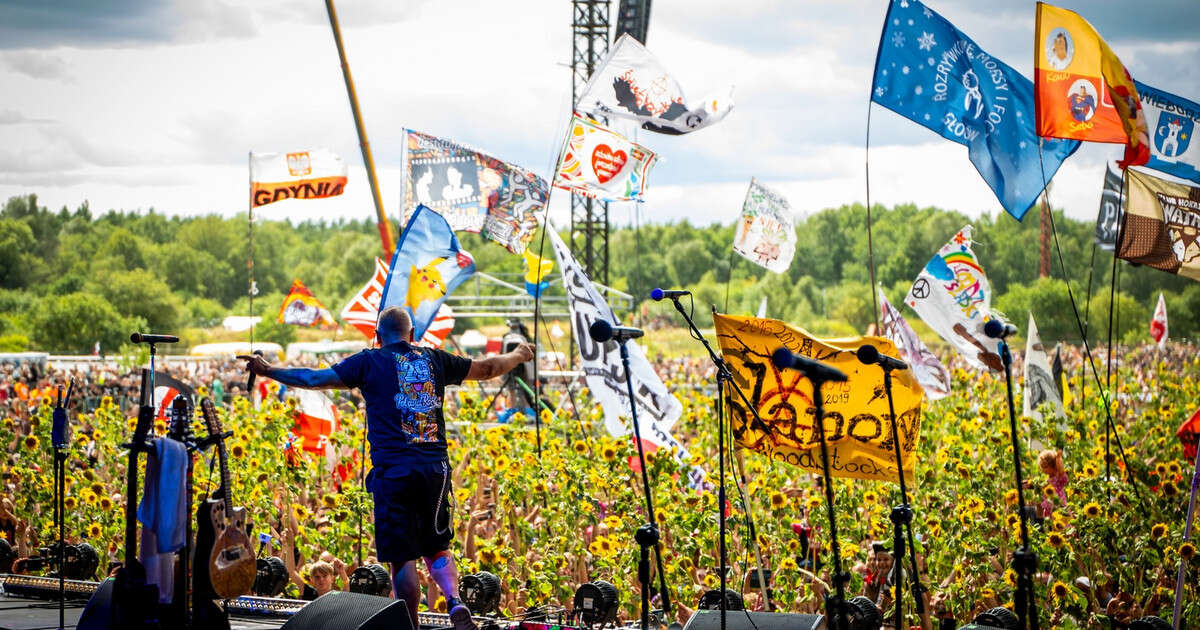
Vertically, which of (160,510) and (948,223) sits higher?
(948,223)

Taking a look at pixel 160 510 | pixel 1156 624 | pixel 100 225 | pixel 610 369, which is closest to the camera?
pixel 160 510

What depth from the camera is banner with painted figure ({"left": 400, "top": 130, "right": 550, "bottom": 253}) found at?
979 centimetres

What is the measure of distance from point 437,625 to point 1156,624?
318 centimetres

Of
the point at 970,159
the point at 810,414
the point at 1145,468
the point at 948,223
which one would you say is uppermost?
the point at 948,223

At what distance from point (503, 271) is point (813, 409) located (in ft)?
261

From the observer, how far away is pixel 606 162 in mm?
9336

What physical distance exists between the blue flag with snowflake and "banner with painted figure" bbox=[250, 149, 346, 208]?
5894 mm

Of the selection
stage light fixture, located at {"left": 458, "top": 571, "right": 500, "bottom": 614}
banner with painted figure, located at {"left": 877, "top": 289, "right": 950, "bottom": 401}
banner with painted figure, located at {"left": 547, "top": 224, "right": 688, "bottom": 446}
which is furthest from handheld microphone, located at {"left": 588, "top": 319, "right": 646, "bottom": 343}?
banner with painted figure, located at {"left": 877, "top": 289, "right": 950, "bottom": 401}

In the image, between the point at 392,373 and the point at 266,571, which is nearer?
the point at 392,373

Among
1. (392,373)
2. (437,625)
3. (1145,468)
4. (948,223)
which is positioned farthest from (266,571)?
(948,223)

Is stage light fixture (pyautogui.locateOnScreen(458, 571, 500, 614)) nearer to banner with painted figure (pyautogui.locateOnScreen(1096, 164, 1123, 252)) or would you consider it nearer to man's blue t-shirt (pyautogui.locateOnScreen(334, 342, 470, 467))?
man's blue t-shirt (pyautogui.locateOnScreen(334, 342, 470, 467))

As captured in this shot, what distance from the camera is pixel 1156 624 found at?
189 inches

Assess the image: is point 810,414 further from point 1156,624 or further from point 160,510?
point 160,510

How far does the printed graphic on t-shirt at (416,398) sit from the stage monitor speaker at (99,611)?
1.32 meters
